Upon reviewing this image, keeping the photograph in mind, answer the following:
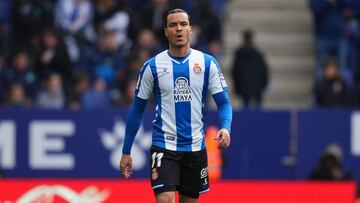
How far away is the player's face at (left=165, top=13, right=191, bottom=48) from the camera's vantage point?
1027 cm

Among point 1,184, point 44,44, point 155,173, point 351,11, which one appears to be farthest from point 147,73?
point 351,11

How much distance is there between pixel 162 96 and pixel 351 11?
1079 centimetres

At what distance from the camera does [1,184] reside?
13.7 meters

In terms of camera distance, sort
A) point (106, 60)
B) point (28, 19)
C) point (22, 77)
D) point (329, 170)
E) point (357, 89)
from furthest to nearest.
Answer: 1. point (28, 19)
2. point (106, 60)
3. point (357, 89)
4. point (22, 77)
5. point (329, 170)

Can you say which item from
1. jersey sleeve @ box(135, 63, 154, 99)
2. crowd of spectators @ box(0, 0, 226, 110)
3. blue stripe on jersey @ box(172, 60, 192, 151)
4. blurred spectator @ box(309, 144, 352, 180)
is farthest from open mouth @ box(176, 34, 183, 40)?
crowd of spectators @ box(0, 0, 226, 110)

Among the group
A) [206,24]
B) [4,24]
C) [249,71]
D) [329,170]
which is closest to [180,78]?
[329,170]

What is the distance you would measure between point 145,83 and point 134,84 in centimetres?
798

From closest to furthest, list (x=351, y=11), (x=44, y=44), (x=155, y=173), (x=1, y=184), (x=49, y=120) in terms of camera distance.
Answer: (x=155, y=173), (x=1, y=184), (x=49, y=120), (x=44, y=44), (x=351, y=11)

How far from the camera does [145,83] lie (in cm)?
1044

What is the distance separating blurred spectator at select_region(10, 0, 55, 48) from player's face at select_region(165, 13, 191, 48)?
32.1 ft

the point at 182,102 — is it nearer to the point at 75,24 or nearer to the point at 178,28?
the point at 178,28

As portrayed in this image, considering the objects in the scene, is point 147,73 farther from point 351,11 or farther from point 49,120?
point 351,11

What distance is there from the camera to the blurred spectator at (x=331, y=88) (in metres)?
18.9

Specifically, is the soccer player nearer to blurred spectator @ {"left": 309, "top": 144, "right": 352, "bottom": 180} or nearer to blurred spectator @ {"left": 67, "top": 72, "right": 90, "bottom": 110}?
blurred spectator @ {"left": 309, "top": 144, "right": 352, "bottom": 180}
